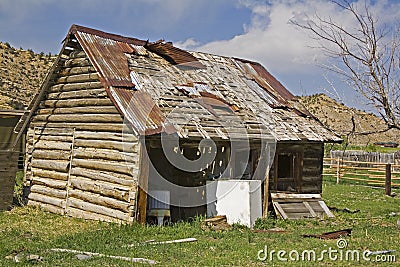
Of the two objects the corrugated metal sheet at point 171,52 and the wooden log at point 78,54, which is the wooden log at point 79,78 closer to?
the wooden log at point 78,54

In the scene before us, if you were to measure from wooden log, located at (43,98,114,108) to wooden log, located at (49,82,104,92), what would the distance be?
1.13 feet

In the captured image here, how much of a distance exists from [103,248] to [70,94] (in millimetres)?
6746

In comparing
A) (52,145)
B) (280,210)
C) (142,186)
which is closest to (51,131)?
(52,145)

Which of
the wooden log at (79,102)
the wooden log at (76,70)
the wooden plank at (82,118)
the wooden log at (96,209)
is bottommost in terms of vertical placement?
the wooden log at (96,209)

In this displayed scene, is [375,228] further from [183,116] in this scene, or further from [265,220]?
[183,116]

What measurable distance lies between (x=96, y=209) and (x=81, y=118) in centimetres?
278

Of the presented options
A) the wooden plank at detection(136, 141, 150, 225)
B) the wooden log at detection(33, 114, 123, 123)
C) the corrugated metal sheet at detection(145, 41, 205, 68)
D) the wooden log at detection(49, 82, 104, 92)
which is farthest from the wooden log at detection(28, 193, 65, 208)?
the corrugated metal sheet at detection(145, 41, 205, 68)

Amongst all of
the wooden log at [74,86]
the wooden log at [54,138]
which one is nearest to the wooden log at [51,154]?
the wooden log at [54,138]

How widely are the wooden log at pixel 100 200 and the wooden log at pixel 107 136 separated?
152 cm

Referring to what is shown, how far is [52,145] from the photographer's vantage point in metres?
15.4

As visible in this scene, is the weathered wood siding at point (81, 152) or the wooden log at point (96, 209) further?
the weathered wood siding at point (81, 152)

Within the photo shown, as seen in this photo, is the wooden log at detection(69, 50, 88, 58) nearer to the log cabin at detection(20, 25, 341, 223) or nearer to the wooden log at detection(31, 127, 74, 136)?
the log cabin at detection(20, 25, 341, 223)

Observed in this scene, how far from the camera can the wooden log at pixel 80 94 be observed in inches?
546

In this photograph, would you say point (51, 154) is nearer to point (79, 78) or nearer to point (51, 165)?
point (51, 165)
